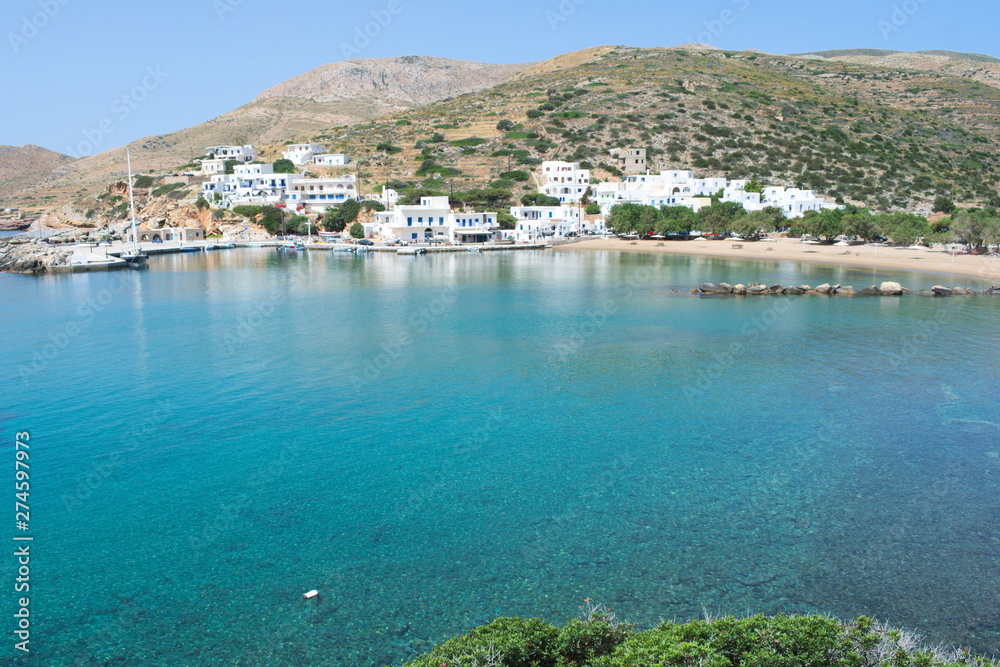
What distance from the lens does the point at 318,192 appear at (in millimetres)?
85875

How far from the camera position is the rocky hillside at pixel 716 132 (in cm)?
8662

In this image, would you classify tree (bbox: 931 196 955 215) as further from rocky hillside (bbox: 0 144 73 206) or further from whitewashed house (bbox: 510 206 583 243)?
rocky hillside (bbox: 0 144 73 206)

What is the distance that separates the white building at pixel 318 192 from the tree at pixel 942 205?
221 feet

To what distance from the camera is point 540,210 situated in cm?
7700

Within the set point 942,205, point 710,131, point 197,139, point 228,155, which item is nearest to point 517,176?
point 710,131

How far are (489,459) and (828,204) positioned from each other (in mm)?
74165

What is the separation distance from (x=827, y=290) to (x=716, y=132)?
6403cm

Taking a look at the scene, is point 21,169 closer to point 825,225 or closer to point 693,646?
point 825,225

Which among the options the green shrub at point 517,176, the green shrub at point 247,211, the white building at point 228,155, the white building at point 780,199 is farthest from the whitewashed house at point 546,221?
the white building at point 228,155

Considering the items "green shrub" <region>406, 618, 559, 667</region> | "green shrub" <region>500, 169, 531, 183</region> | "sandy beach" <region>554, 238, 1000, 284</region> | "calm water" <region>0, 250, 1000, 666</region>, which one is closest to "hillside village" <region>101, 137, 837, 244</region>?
"green shrub" <region>500, 169, 531, 183</region>

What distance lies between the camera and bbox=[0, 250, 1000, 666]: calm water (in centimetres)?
957

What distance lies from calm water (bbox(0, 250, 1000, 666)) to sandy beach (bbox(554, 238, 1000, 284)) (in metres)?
25.0

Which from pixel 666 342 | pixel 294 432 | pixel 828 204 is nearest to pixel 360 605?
pixel 294 432

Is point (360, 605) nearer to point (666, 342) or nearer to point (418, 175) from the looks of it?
point (666, 342)
